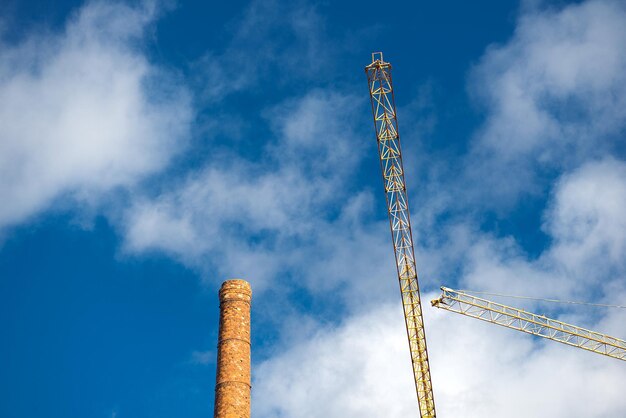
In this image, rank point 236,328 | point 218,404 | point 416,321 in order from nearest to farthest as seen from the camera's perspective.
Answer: point 218,404 < point 236,328 < point 416,321

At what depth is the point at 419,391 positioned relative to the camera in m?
46.6

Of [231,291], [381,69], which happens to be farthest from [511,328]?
[231,291]

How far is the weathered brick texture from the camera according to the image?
27.9m

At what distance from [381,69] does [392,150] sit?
5.37 m

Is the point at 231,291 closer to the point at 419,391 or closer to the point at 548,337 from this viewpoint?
the point at 419,391

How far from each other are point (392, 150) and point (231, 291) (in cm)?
1815

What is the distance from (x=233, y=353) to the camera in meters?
29.1

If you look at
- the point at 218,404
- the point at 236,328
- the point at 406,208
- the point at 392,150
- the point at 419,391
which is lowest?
the point at 218,404

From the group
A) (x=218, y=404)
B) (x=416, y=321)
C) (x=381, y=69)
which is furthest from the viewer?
(x=416, y=321)

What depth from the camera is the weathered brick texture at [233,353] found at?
27875 millimetres

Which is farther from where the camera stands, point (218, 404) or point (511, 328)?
point (511, 328)

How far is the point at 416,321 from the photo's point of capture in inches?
1811

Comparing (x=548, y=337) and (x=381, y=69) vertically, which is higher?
(x=381, y=69)

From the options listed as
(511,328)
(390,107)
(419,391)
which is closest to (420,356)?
(419,391)
